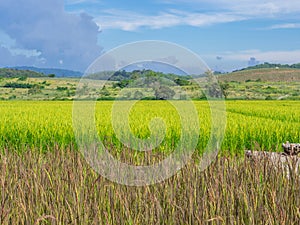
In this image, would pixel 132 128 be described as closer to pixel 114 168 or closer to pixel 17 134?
pixel 17 134

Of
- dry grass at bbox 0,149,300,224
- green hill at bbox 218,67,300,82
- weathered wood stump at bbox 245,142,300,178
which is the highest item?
green hill at bbox 218,67,300,82

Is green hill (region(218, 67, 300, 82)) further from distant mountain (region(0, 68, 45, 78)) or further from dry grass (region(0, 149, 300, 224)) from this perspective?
dry grass (region(0, 149, 300, 224))

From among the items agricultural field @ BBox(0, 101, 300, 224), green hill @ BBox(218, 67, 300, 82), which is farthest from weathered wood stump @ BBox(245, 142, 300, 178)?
green hill @ BBox(218, 67, 300, 82)

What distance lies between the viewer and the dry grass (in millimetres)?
2457

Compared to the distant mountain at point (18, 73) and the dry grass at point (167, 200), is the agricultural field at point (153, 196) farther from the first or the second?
the distant mountain at point (18, 73)

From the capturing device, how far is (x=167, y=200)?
9.21 feet

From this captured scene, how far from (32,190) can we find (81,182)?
0.30m

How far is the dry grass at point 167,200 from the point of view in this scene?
8.06 feet

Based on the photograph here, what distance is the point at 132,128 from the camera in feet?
24.4

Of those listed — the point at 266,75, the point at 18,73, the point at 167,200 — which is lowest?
the point at 167,200

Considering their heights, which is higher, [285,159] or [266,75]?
[266,75]

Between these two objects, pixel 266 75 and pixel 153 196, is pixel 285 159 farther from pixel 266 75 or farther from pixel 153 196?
pixel 266 75

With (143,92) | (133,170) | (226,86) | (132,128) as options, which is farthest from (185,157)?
(226,86)

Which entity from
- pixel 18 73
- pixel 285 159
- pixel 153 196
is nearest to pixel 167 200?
pixel 153 196
